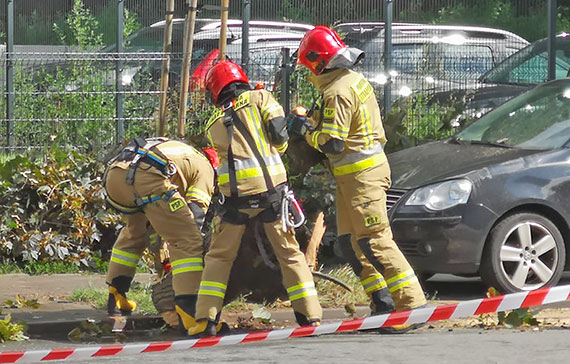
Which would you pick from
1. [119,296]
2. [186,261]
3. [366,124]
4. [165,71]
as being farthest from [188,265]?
[165,71]

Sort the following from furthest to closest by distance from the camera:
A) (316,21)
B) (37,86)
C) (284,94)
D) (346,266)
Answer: (316,21) → (37,86) → (284,94) → (346,266)

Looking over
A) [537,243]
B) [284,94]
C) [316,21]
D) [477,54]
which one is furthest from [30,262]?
[316,21]

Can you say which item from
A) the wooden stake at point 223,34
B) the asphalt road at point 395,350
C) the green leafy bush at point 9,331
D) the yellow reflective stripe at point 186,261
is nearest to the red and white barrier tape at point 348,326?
the asphalt road at point 395,350

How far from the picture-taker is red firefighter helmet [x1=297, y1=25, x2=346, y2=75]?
7395 millimetres

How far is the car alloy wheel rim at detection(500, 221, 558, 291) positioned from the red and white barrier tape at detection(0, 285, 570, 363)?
67.5 inches

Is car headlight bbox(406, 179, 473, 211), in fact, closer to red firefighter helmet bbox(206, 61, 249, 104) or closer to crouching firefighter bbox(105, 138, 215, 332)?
crouching firefighter bbox(105, 138, 215, 332)

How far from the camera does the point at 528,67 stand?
13.0 m

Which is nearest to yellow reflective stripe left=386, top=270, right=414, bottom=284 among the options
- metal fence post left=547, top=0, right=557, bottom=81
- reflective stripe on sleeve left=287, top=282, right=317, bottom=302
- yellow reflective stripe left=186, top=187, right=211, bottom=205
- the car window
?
reflective stripe on sleeve left=287, top=282, right=317, bottom=302

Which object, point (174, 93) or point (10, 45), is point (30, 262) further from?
point (10, 45)

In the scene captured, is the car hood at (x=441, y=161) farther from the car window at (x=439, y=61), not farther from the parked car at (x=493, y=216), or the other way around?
the car window at (x=439, y=61)

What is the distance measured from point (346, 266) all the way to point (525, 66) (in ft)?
15.5

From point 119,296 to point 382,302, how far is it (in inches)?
69.9

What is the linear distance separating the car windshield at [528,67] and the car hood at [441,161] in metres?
3.30

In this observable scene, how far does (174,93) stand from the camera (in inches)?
467
